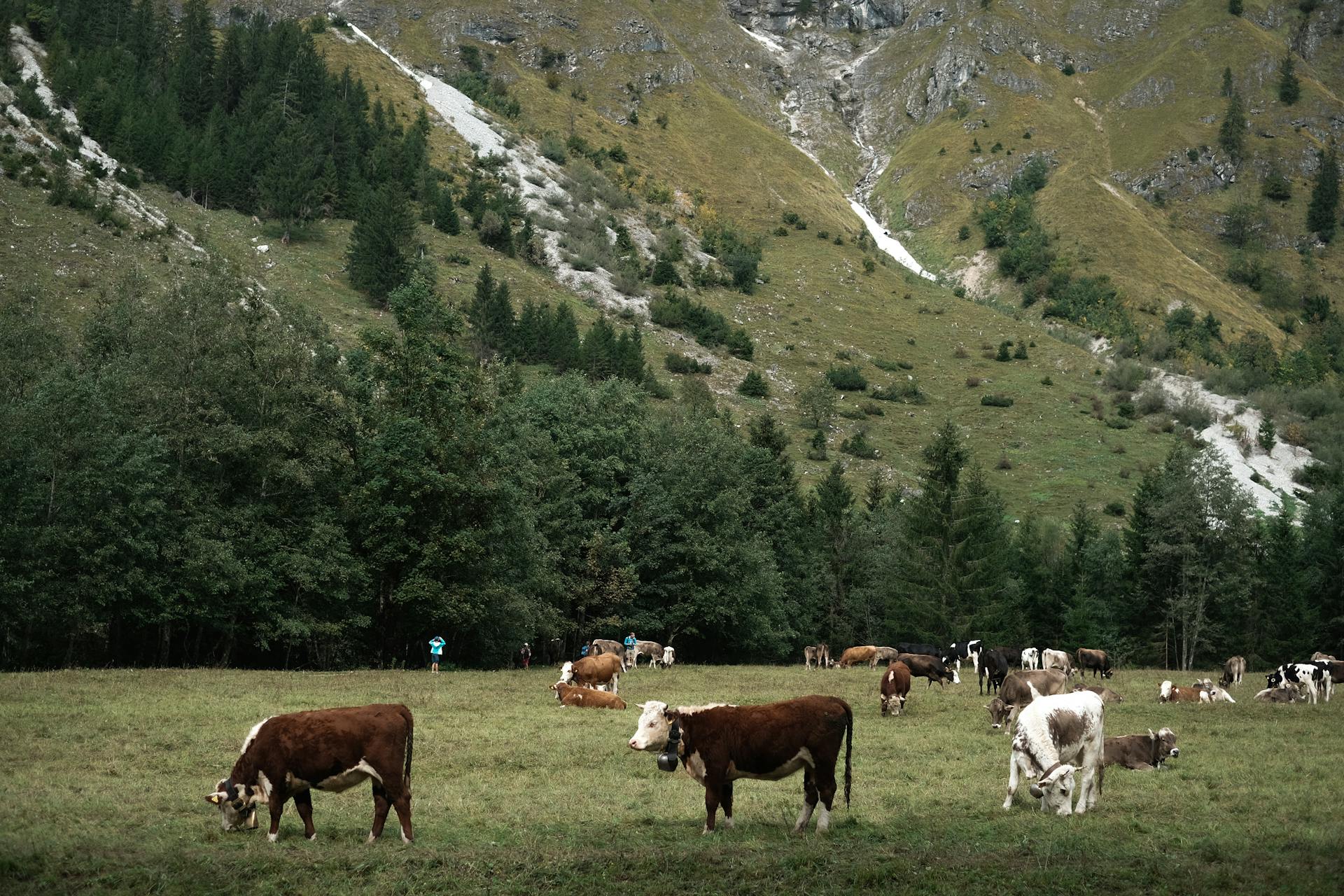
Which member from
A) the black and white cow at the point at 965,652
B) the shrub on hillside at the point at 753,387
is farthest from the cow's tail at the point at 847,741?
the shrub on hillside at the point at 753,387

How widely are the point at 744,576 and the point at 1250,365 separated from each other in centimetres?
13392

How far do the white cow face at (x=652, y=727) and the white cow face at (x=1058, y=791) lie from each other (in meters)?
5.78

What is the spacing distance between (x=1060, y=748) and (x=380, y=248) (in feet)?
325

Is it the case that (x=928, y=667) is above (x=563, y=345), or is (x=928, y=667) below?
below

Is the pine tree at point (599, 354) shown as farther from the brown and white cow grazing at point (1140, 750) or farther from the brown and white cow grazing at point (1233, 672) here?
the brown and white cow grazing at point (1140, 750)

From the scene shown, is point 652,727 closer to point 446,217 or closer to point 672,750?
point 672,750

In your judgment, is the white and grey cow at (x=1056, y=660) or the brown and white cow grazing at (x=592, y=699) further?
the white and grey cow at (x=1056, y=660)

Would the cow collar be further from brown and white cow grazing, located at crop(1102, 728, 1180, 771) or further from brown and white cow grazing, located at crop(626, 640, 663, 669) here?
brown and white cow grazing, located at crop(626, 640, 663, 669)

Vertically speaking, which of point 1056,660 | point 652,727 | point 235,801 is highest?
point 1056,660

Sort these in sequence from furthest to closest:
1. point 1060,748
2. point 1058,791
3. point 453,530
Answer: point 453,530, point 1060,748, point 1058,791

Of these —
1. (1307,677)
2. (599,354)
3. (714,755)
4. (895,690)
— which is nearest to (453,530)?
(895,690)

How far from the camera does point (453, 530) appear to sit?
4316cm

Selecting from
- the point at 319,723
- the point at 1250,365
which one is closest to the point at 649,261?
the point at 1250,365

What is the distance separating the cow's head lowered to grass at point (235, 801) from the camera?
13250mm
